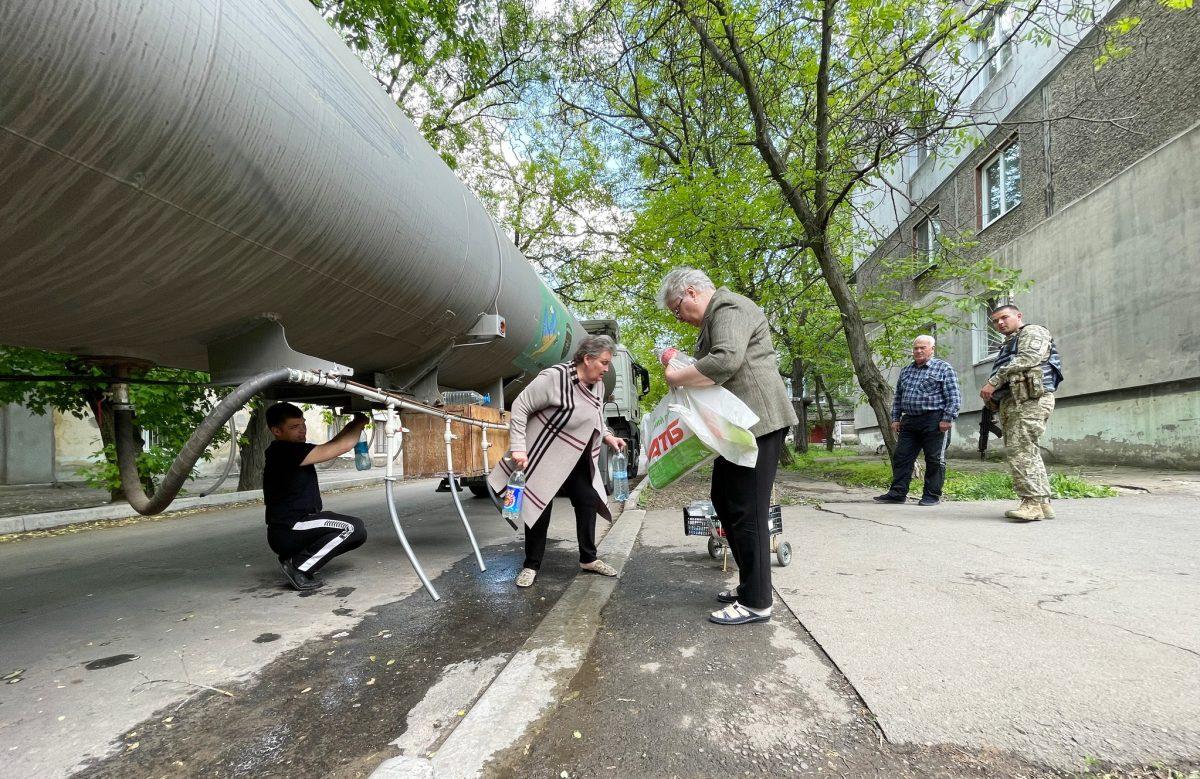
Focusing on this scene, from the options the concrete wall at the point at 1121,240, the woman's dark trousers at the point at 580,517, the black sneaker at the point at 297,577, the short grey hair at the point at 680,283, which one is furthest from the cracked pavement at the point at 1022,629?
the concrete wall at the point at 1121,240

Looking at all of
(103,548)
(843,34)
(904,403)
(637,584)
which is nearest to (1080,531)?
(904,403)

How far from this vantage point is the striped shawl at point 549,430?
351 centimetres

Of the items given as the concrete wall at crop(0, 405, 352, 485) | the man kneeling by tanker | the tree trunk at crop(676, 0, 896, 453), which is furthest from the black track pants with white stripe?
the concrete wall at crop(0, 405, 352, 485)

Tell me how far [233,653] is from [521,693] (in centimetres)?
151

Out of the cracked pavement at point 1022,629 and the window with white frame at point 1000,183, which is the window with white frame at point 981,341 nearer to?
the window with white frame at point 1000,183

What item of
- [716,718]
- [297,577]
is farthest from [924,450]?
[297,577]

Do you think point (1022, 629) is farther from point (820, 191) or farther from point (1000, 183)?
point (1000, 183)

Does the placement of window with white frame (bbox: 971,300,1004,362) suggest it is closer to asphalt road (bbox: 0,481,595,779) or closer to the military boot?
the military boot

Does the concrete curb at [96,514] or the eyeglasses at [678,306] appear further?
the concrete curb at [96,514]

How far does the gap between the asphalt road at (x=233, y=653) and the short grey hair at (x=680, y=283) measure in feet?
5.83

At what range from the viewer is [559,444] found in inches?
140

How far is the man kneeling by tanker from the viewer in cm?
355

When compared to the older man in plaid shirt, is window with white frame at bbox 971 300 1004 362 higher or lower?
higher

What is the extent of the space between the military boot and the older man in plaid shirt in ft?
3.81
